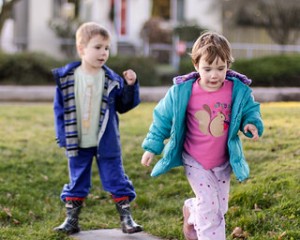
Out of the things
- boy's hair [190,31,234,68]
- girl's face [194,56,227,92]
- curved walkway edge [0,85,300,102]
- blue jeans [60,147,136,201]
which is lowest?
curved walkway edge [0,85,300,102]

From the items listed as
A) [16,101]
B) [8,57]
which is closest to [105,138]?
[16,101]

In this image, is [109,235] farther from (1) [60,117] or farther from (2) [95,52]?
(2) [95,52]

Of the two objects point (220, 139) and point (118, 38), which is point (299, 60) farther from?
point (220, 139)

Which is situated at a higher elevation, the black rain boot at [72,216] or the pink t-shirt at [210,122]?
the pink t-shirt at [210,122]

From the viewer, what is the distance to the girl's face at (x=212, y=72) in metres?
4.32

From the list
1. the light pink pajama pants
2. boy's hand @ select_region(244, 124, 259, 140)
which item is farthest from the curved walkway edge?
boy's hand @ select_region(244, 124, 259, 140)

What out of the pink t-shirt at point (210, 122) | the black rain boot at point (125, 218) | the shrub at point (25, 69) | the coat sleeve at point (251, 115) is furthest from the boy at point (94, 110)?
the shrub at point (25, 69)

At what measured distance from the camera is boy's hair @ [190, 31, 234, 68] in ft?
14.1

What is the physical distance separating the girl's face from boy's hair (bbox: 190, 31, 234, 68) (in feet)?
0.09

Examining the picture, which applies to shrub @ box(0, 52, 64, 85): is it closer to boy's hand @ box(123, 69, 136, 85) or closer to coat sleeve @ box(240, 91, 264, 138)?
boy's hand @ box(123, 69, 136, 85)

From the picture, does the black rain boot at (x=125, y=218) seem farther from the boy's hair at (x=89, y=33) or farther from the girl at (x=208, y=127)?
the boy's hair at (x=89, y=33)

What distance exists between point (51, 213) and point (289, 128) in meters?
3.14

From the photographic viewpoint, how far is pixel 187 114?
450cm

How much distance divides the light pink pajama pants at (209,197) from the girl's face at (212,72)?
52 centimetres
